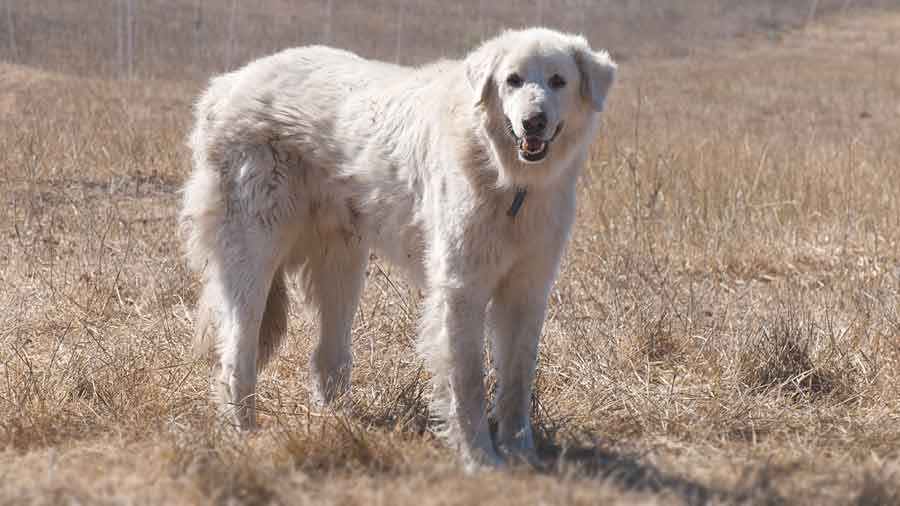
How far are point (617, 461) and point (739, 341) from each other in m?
1.34

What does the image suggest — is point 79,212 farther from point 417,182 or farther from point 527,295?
point 527,295

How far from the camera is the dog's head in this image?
366 centimetres

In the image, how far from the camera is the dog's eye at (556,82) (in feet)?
12.4

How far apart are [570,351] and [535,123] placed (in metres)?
1.57

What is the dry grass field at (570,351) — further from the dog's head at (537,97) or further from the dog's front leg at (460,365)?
the dog's head at (537,97)

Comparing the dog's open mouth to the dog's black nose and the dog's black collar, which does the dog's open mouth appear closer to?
the dog's black nose

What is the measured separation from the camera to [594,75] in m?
3.89

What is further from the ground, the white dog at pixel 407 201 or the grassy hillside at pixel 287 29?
the grassy hillside at pixel 287 29

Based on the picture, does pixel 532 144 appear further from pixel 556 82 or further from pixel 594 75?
pixel 594 75

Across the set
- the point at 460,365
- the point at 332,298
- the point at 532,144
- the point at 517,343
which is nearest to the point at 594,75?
the point at 532,144

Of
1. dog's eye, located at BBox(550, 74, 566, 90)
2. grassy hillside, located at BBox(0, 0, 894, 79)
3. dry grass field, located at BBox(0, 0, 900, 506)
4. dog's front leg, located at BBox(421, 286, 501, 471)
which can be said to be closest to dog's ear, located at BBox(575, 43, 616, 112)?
dog's eye, located at BBox(550, 74, 566, 90)

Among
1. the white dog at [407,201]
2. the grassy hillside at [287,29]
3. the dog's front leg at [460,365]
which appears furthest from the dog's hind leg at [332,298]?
the grassy hillside at [287,29]

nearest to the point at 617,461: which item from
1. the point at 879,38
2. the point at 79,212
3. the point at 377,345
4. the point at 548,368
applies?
the point at 548,368

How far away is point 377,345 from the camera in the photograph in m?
5.17
